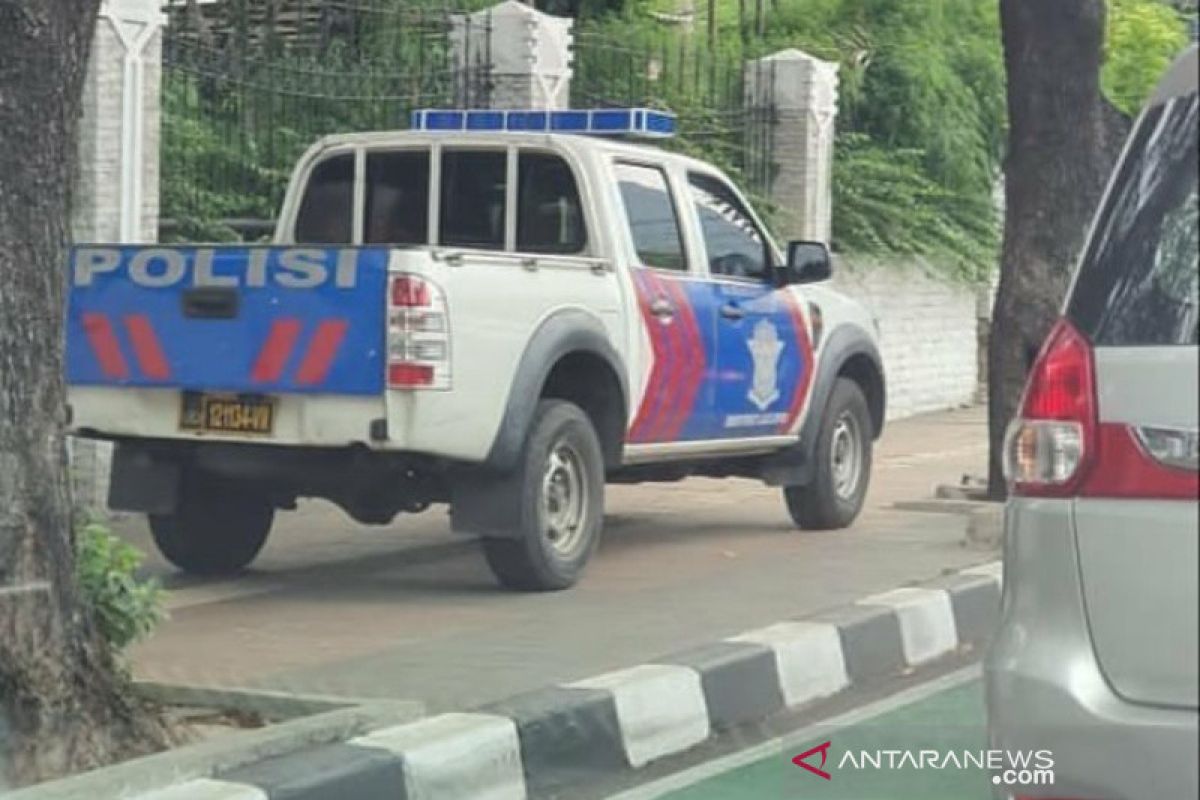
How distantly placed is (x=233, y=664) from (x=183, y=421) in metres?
1.53

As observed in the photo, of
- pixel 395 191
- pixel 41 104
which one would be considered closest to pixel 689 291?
pixel 395 191

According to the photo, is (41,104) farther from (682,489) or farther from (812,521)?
(682,489)

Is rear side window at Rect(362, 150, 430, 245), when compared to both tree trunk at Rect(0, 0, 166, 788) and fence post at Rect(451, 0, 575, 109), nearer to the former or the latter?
fence post at Rect(451, 0, 575, 109)

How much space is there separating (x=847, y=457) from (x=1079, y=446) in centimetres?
836

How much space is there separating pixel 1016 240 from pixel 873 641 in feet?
14.1

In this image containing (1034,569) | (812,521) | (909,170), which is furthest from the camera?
(909,170)

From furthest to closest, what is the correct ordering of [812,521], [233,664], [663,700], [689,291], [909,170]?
[909,170]
[812,521]
[689,291]
[233,664]
[663,700]

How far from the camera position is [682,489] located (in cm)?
1452

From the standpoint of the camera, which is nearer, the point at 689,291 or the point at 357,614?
the point at 357,614

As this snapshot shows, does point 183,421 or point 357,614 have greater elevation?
point 183,421

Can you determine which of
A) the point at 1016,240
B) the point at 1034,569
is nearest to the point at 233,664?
the point at 1034,569

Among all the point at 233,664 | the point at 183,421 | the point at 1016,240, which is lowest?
the point at 233,664

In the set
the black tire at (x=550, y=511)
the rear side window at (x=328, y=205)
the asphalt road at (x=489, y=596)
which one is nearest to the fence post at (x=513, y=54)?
the asphalt road at (x=489, y=596)

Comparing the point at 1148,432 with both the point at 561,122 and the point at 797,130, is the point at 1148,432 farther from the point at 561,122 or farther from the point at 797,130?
the point at 797,130
